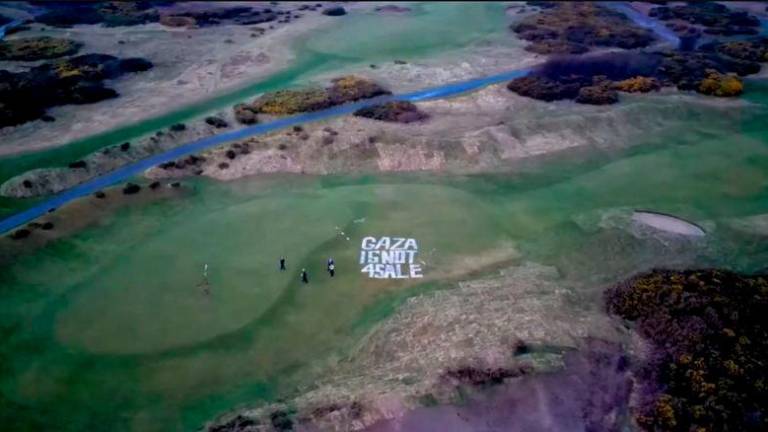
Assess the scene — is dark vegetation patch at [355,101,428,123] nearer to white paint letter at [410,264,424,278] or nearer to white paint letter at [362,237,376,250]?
white paint letter at [362,237,376,250]

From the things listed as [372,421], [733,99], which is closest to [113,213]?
[372,421]

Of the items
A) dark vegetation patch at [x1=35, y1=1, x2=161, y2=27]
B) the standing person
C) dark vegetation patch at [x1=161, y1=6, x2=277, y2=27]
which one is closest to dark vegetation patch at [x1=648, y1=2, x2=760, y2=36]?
dark vegetation patch at [x1=161, y1=6, x2=277, y2=27]

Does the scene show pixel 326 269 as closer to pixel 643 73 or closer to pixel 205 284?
pixel 205 284

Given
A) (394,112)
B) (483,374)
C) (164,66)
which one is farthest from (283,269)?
(164,66)

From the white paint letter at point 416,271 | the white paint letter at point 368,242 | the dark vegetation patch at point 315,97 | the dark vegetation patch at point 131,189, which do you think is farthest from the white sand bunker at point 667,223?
the dark vegetation patch at point 131,189

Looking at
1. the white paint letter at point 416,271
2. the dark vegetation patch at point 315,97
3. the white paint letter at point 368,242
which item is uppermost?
the dark vegetation patch at point 315,97

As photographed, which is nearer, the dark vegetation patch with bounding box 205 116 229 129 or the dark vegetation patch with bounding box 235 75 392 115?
the dark vegetation patch with bounding box 205 116 229 129

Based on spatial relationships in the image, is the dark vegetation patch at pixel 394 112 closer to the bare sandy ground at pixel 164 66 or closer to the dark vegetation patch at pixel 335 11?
the bare sandy ground at pixel 164 66
